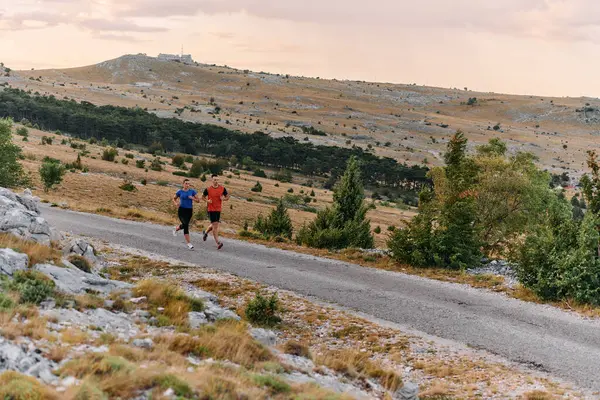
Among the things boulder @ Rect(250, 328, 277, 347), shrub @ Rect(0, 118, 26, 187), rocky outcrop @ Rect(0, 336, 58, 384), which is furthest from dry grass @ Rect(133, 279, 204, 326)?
shrub @ Rect(0, 118, 26, 187)

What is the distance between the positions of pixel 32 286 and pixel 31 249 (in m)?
2.79

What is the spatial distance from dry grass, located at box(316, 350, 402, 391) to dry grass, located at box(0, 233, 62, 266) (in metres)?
6.52

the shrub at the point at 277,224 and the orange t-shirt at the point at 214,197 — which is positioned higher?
the orange t-shirt at the point at 214,197

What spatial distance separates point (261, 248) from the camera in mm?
20078

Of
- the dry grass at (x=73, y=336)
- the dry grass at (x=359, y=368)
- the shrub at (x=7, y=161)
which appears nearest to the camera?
the dry grass at (x=73, y=336)

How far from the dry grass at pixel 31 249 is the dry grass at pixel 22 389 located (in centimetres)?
540

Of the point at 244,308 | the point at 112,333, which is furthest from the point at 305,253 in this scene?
the point at 112,333

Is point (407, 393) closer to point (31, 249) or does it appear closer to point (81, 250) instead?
point (31, 249)

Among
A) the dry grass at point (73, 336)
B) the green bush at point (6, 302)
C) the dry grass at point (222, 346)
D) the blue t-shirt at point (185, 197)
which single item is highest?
the blue t-shirt at point (185, 197)

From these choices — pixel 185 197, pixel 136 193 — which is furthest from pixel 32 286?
pixel 136 193

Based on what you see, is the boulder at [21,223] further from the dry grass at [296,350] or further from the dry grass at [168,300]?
the dry grass at [296,350]

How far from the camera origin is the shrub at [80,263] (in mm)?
12812

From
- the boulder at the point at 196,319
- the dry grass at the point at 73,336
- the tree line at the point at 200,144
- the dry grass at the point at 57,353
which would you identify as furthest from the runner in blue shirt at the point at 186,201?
the tree line at the point at 200,144

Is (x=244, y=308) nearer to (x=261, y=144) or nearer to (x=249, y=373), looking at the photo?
(x=249, y=373)
